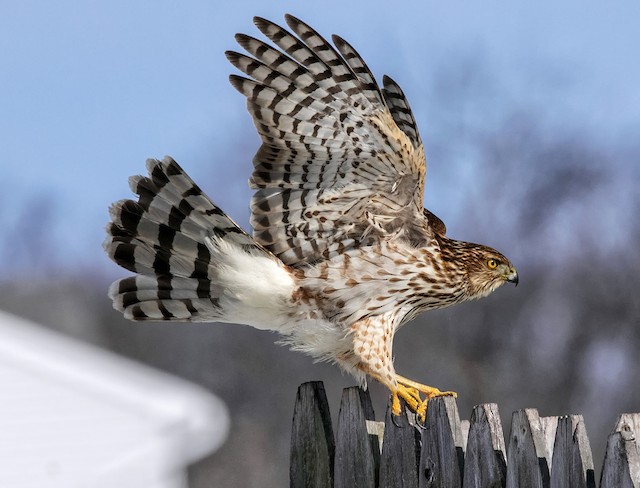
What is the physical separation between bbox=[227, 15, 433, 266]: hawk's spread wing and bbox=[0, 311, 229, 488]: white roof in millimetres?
1898

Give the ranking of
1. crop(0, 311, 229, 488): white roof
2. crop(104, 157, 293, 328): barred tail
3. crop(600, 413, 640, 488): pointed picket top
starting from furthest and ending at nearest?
crop(0, 311, 229, 488): white roof, crop(104, 157, 293, 328): barred tail, crop(600, 413, 640, 488): pointed picket top

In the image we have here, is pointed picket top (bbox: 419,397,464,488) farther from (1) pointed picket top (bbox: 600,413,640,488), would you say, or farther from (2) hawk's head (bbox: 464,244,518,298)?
(2) hawk's head (bbox: 464,244,518,298)

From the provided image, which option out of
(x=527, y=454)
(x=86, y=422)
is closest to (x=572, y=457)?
(x=527, y=454)

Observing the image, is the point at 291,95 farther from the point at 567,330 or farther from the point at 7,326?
the point at 567,330

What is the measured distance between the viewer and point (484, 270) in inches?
217

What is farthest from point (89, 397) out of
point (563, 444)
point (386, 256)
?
point (563, 444)

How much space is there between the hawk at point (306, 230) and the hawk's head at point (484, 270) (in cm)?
22

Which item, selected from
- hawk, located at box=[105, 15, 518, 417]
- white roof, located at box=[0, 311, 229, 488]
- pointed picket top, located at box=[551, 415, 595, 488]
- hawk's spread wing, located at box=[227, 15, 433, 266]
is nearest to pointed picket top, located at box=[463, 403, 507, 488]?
pointed picket top, located at box=[551, 415, 595, 488]

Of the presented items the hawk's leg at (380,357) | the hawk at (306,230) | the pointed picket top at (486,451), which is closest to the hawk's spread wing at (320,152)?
the hawk at (306,230)

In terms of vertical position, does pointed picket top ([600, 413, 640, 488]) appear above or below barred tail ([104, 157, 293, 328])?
below

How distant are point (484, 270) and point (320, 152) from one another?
125 cm

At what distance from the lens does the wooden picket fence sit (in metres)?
3.33

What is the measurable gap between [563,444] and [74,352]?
4.20 m

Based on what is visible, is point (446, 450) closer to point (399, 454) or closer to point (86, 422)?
point (399, 454)
